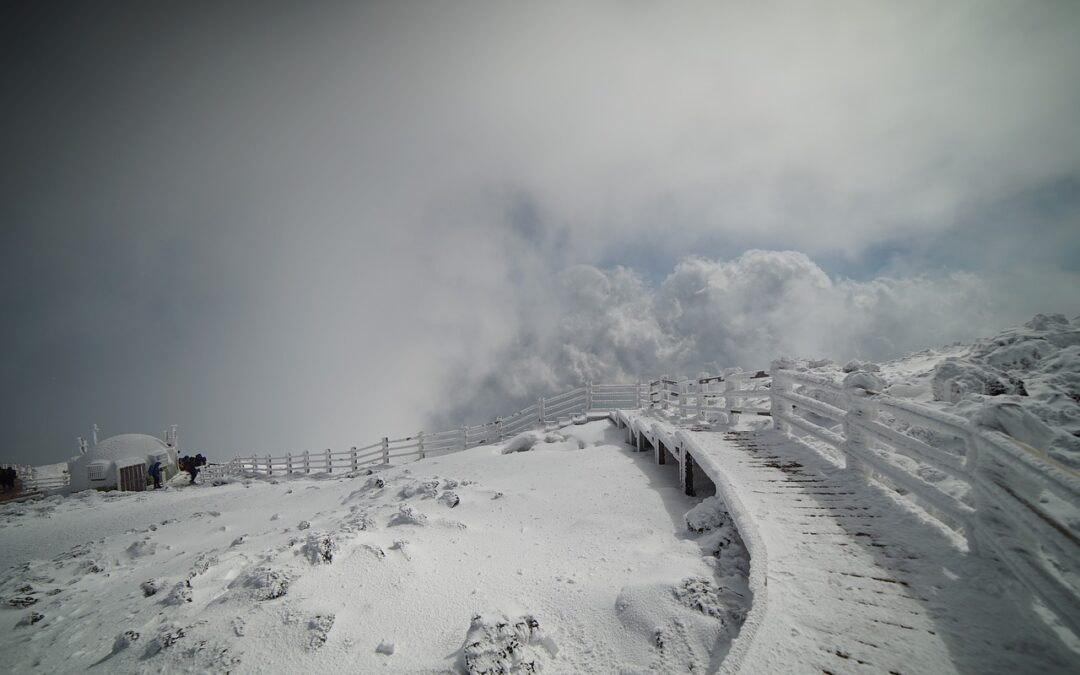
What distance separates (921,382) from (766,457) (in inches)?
257

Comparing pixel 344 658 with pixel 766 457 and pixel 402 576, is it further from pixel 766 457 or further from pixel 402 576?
pixel 766 457

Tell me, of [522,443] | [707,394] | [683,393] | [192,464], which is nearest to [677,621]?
[707,394]

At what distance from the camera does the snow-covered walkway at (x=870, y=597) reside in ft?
8.44

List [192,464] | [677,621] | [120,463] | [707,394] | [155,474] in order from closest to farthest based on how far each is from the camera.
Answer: [677,621] < [707,394] < [120,463] < [155,474] < [192,464]

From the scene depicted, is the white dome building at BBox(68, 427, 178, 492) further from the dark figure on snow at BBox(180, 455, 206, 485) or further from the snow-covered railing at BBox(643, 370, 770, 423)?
the snow-covered railing at BBox(643, 370, 770, 423)

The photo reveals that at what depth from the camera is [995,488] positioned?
129 inches

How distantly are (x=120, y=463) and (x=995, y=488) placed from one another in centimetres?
3374

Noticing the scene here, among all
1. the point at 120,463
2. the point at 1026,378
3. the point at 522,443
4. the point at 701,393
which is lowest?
the point at 522,443

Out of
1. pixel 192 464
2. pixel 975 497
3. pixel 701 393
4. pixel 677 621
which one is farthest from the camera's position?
pixel 192 464

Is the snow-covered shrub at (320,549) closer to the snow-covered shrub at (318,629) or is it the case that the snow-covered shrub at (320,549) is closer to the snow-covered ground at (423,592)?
the snow-covered ground at (423,592)

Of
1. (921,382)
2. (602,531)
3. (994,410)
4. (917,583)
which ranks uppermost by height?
(994,410)

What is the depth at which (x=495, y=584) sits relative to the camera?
4656 mm

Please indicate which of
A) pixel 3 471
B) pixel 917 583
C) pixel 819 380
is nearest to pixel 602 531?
pixel 917 583

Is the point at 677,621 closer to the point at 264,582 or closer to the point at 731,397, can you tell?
the point at 264,582
